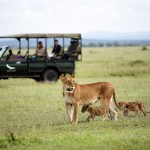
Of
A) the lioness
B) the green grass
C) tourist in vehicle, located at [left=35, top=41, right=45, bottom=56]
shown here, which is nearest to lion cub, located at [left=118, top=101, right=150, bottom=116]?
the green grass

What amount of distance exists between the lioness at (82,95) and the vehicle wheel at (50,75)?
11.2 m

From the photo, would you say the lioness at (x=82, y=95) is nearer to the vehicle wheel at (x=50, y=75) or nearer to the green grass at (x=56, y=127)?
the green grass at (x=56, y=127)

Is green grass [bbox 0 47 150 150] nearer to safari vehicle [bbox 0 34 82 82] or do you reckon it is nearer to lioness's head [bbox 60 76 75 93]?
lioness's head [bbox 60 76 75 93]

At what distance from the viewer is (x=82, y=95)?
14.8 metres

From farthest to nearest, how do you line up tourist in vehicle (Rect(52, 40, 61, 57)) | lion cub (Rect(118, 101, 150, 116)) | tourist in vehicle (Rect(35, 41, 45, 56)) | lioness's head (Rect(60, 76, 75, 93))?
1. tourist in vehicle (Rect(52, 40, 61, 57))
2. tourist in vehicle (Rect(35, 41, 45, 56))
3. lion cub (Rect(118, 101, 150, 116))
4. lioness's head (Rect(60, 76, 75, 93))

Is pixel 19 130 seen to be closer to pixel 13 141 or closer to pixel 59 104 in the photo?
pixel 13 141

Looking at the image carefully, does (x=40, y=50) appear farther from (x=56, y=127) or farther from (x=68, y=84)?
(x=56, y=127)

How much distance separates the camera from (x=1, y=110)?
1753 centimetres

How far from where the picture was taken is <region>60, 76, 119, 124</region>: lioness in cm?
1425

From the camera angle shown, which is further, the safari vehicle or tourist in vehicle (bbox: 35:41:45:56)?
tourist in vehicle (bbox: 35:41:45:56)

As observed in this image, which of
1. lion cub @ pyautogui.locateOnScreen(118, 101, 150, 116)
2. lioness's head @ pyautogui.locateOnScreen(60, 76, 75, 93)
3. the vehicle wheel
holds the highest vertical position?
lioness's head @ pyautogui.locateOnScreen(60, 76, 75, 93)

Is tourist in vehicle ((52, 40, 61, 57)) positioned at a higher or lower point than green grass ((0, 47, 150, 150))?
higher

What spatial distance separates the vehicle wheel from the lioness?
11.2 meters

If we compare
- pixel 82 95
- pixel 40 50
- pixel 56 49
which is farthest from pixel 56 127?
pixel 56 49
